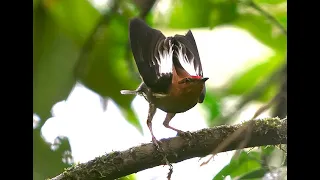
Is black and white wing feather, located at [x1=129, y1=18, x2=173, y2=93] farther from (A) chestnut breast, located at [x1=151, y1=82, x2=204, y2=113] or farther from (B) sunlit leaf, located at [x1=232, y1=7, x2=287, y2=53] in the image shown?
(B) sunlit leaf, located at [x1=232, y1=7, x2=287, y2=53]

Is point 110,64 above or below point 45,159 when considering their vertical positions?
above

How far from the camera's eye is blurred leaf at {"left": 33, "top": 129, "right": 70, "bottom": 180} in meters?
0.90

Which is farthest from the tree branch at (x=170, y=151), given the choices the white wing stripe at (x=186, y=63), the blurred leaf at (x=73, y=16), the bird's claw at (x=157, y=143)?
the blurred leaf at (x=73, y=16)

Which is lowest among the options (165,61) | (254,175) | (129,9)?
(254,175)

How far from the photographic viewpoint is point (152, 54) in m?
0.89

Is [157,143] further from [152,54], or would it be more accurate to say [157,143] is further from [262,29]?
[262,29]

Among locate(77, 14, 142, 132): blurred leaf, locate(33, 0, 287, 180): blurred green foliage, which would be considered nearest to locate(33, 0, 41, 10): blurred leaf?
locate(33, 0, 287, 180): blurred green foliage

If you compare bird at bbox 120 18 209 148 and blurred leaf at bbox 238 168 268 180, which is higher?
bird at bbox 120 18 209 148

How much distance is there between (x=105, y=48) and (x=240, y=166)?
0.32 m

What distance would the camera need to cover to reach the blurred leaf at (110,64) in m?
0.87

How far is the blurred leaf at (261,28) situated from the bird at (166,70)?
3.9 inches

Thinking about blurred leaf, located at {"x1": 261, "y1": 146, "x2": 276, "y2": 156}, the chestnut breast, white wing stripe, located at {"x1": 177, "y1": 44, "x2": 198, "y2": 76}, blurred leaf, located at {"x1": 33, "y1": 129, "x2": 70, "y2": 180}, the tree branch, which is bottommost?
blurred leaf, located at {"x1": 261, "y1": 146, "x2": 276, "y2": 156}

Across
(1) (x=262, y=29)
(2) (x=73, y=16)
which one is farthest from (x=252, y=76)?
(2) (x=73, y=16)
